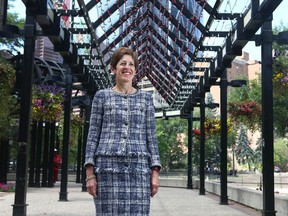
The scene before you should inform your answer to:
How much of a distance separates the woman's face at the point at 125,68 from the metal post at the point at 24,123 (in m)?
5.07

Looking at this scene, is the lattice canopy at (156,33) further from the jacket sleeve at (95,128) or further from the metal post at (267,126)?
the jacket sleeve at (95,128)

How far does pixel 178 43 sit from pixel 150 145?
9993 millimetres

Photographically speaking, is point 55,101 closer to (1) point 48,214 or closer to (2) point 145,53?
(2) point 145,53

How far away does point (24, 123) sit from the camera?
7984 mm

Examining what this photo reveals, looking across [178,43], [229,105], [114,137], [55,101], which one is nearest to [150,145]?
[114,137]

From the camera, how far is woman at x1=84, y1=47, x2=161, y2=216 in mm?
3014

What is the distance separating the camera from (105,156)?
3.02 m

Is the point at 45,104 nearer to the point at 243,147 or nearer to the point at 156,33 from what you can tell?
the point at 156,33

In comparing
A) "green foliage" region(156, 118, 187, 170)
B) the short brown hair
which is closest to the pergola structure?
the short brown hair

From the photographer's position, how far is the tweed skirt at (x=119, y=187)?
3.01 meters

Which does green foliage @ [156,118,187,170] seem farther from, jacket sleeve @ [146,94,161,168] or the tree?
jacket sleeve @ [146,94,161,168]

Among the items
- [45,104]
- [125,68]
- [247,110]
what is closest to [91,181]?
[125,68]

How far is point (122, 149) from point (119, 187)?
0.24 m

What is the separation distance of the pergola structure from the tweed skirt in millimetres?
4263
